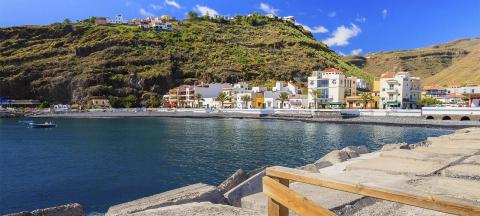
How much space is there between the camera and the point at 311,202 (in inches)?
141

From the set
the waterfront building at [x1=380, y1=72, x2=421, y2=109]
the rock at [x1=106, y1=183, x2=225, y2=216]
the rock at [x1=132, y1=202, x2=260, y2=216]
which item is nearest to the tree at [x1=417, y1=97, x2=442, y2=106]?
the waterfront building at [x1=380, y1=72, x2=421, y2=109]

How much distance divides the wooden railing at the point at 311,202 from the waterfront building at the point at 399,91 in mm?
106225

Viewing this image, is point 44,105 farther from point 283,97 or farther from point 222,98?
point 283,97

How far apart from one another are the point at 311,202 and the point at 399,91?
352 ft

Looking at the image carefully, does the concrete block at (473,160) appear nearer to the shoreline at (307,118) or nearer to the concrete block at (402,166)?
the concrete block at (402,166)

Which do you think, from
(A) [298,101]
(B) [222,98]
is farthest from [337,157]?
(B) [222,98]

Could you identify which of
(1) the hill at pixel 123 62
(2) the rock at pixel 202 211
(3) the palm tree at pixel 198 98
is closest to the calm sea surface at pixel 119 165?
(2) the rock at pixel 202 211

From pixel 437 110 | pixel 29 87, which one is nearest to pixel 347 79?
pixel 437 110

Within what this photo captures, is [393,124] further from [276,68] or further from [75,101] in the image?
[75,101]

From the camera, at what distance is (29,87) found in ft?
497

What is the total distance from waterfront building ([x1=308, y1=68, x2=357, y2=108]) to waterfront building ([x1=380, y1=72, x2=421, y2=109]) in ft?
38.2

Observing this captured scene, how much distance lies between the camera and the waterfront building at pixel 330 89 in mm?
113750

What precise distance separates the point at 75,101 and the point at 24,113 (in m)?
18.7

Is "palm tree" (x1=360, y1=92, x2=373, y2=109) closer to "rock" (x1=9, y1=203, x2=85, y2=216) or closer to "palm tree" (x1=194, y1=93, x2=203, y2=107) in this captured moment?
"palm tree" (x1=194, y1=93, x2=203, y2=107)
